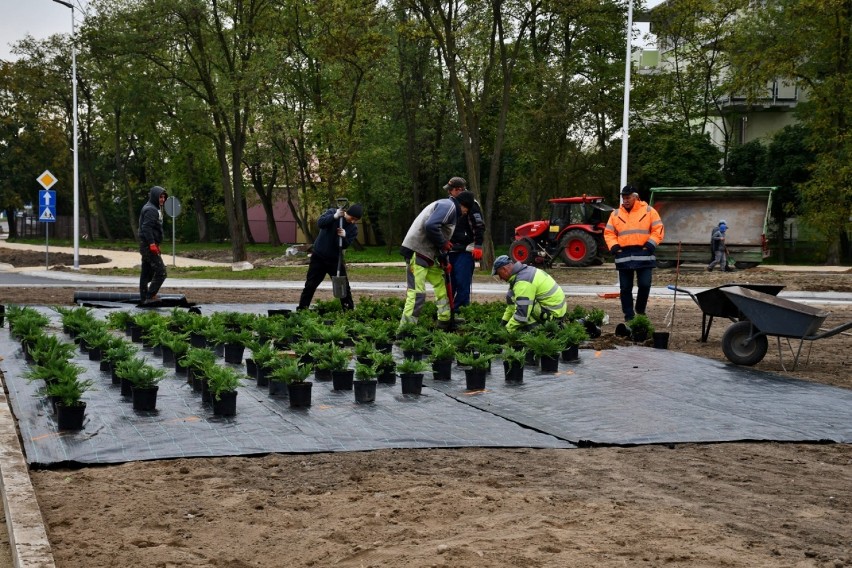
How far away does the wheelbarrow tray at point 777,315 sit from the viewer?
377 inches

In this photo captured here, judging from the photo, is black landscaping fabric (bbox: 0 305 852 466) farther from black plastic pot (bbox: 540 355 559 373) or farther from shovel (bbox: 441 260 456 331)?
shovel (bbox: 441 260 456 331)

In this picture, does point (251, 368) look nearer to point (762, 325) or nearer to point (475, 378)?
point (475, 378)

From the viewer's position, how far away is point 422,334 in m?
9.98

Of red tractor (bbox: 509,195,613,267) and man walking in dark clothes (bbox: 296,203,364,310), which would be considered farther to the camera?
red tractor (bbox: 509,195,613,267)

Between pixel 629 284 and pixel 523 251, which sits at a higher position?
pixel 523 251

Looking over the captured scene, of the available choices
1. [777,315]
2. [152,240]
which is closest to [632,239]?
[777,315]

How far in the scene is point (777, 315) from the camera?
9.79 meters

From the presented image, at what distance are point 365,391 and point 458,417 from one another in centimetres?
85

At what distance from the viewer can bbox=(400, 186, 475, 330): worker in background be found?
38.2 feet

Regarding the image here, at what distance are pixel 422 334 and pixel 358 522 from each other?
5.17m

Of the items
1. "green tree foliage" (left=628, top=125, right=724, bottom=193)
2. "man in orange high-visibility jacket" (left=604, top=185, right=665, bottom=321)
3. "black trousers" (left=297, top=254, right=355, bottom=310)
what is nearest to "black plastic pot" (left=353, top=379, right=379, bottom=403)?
"man in orange high-visibility jacket" (left=604, top=185, right=665, bottom=321)

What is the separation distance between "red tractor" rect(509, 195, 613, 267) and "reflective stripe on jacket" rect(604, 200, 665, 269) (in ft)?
56.2

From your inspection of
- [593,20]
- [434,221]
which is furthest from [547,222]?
[434,221]

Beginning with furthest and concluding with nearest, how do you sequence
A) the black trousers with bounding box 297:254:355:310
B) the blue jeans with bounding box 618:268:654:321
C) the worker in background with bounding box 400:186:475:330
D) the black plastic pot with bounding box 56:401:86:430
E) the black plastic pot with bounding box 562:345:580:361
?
1. the black trousers with bounding box 297:254:355:310
2. the blue jeans with bounding box 618:268:654:321
3. the worker in background with bounding box 400:186:475:330
4. the black plastic pot with bounding box 562:345:580:361
5. the black plastic pot with bounding box 56:401:86:430
